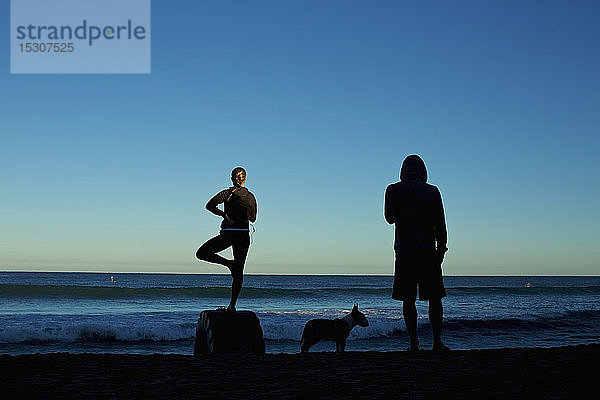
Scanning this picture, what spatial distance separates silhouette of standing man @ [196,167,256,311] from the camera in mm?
7699

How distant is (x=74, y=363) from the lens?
541cm

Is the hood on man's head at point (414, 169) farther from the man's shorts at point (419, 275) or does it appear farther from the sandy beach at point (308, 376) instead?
the sandy beach at point (308, 376)

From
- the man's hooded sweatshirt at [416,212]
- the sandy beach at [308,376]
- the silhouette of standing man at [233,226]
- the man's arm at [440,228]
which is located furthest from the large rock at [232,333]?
the man's arm at [440,228]

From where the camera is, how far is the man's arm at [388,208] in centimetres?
614

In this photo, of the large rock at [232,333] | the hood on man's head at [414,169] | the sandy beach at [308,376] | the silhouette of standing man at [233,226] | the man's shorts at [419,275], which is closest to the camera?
the sandy beach at [308,376]

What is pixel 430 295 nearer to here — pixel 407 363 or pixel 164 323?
pixel 407 363

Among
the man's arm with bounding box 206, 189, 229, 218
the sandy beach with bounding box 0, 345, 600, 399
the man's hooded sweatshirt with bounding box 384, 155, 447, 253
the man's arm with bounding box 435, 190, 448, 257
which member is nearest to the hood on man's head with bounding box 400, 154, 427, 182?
the man's hooded sweatshirt with bounding box 384, 155, 447, 253

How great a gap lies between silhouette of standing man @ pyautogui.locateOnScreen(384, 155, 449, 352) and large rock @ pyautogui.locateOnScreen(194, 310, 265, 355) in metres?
2.25

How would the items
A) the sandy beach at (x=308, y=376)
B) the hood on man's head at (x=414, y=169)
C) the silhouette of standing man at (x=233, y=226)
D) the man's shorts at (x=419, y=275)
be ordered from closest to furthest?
1. the sandy beach at (x=308, y=376)
2. the man's shorts at (x=419, y=275)
3. the hood on man's head at (x=414, y=169)
4. the silhouette of standing man at (x=233, y=226)

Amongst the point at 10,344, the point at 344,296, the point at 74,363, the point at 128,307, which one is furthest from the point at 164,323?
the point at 344,296

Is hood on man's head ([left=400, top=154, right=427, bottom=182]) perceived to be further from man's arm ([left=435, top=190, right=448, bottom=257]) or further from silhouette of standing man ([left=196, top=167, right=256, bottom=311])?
silhouette of standing man ([left=196, top=167, right=256, bottom=311])

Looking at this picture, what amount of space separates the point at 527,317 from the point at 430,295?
64.9 feet

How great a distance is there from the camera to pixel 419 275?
234 inches

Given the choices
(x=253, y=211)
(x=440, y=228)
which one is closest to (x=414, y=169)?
(x=440, y=228)
